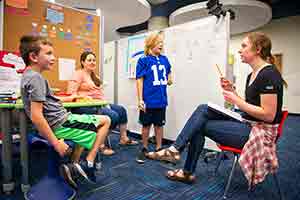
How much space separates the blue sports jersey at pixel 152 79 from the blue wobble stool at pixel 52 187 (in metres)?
1.11

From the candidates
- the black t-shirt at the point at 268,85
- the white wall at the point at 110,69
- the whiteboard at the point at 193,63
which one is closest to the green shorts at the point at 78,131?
the black t-shirt at the point at 268,85

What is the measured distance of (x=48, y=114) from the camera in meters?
1.35

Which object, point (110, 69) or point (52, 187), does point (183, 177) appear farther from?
point (110, 69)

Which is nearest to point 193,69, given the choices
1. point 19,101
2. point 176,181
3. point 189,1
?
point 176,181

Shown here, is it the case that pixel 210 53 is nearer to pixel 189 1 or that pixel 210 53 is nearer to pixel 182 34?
pixel 182 34

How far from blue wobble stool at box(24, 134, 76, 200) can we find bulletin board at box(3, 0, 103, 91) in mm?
1011

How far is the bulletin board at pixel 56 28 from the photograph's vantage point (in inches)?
78.7

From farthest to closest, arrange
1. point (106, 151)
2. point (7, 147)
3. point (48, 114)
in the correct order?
point (106, 151), point (7, 147), point (48, 114)

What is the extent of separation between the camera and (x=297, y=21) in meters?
6.43

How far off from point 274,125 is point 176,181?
33.4 inches

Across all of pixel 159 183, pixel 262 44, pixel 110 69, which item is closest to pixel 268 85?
pixel 262 44

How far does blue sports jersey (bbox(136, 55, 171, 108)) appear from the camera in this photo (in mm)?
2363

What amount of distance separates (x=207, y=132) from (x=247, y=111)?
34 centimetres

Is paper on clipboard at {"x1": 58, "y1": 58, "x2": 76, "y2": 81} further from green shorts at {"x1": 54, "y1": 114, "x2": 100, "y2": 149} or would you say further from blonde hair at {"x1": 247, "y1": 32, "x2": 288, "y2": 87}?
blonde hair at {"x1": 247, "y1": 32, "x2": 288, "y2": 87}
